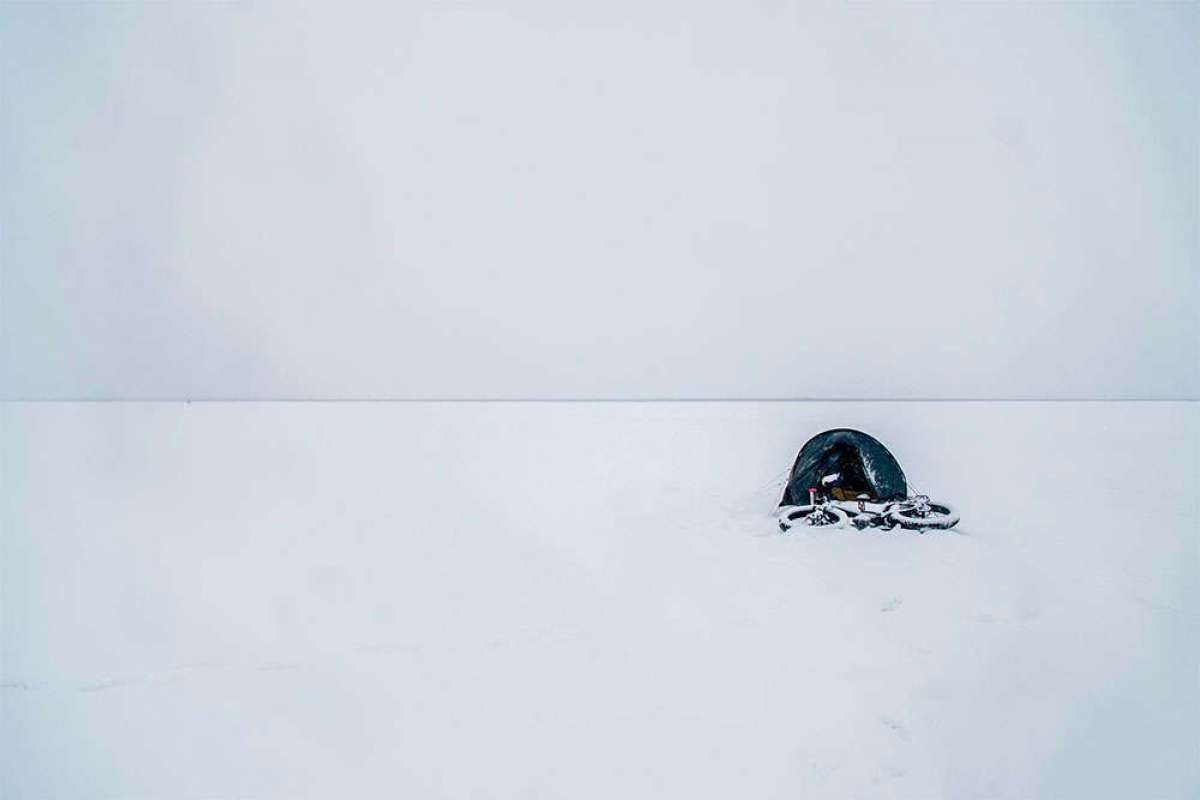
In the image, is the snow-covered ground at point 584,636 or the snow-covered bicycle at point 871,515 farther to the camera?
the snow-covered bicycle at point 871,515

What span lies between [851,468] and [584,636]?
1554mm

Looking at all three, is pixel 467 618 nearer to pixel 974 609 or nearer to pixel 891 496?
pixel 974 609

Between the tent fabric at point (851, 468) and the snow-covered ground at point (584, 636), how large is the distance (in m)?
0.24

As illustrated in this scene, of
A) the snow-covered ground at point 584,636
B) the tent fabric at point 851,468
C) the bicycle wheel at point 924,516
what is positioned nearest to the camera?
the snow-covered ground at point 584,636

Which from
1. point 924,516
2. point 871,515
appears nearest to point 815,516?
point 871,515

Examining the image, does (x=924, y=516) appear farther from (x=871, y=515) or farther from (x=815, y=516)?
(x=815, y=516)

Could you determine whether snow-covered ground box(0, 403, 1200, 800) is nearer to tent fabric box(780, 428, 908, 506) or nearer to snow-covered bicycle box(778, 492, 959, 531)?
snow-covered bicycle box(778, 492, 959, 531)

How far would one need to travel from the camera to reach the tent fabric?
2.82 meters

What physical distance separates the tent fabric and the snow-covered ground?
0.24 m

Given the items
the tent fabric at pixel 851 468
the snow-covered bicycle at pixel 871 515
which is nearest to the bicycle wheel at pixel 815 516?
the snow-covered bicycle at pixel 871 515

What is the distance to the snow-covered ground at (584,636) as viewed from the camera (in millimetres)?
1252

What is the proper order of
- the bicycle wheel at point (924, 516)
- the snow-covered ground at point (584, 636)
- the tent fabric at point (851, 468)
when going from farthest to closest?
the tent fabric at point (851, 468) < the bicycle wheel at point (924, 516) < the snow-covered ground at point (584, 636)

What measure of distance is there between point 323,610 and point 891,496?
7.03 ft

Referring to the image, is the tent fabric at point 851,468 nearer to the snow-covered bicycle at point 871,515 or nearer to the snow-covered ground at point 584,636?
the snow-covered bicycle at point 871,515
